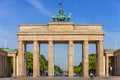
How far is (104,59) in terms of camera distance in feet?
329

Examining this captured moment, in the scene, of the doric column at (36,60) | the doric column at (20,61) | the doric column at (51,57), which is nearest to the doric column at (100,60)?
the doric column at (51,57)

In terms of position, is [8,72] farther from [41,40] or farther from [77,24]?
[77,24]

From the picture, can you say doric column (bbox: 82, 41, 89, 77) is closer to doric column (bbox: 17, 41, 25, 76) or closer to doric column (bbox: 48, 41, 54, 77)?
doric column (bbox: 48, 41, 54, 77)

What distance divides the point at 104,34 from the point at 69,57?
11.2 m

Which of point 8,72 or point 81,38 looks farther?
point 8,72

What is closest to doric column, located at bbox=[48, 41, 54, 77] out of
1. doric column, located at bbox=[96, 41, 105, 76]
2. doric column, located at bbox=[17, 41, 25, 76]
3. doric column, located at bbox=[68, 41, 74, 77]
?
doric column, located at bbox=[68, 41, 74, 77]

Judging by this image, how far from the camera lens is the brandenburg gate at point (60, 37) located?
97750 mm

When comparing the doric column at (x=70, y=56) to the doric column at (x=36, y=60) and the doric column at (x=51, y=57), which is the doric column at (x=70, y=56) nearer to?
the doric column at (x=51, y=57)

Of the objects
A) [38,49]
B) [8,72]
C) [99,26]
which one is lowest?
[8,72]

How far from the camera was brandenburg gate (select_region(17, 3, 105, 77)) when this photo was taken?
97750mm

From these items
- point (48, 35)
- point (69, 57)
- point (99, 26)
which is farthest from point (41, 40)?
point (99, 26)

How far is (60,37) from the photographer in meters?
97.9

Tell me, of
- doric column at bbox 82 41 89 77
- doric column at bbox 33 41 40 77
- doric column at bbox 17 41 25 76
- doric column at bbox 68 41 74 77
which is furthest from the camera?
doric column at bbox 68 41 74 77

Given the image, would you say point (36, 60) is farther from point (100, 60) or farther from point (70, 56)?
point (100, 60)
